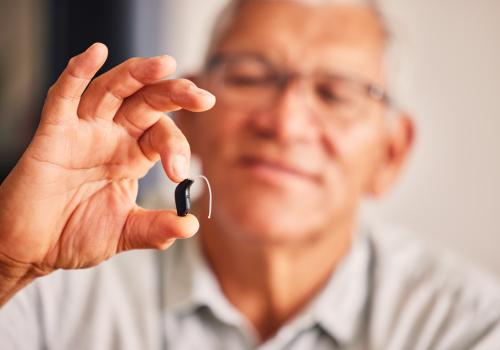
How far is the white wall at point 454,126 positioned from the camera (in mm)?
1798

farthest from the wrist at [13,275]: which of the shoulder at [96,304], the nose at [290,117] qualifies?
the nose at [290,117]

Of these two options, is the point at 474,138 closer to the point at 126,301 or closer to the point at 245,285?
the point at 245,285

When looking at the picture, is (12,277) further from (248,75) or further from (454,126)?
(454,126)

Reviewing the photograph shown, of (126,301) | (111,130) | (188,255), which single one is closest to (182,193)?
(111,130)

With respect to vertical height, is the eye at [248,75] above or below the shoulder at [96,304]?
above

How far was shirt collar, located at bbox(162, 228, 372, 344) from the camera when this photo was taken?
4.14 ft

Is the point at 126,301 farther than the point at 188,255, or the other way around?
the point at 188,255

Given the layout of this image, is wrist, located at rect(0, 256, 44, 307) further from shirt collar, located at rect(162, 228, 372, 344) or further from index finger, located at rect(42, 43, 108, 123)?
shirt collar, located at rect(162, 228, 372, 344)

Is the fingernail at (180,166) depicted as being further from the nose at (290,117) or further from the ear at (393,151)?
the ear at (393,151)

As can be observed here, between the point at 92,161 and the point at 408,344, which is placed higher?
the point at 92,161

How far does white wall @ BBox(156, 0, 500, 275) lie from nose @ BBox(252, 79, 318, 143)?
1.97 feet

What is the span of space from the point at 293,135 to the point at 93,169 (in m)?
0.56

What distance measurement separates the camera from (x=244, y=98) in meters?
1.30

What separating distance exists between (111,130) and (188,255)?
0.72 meters
